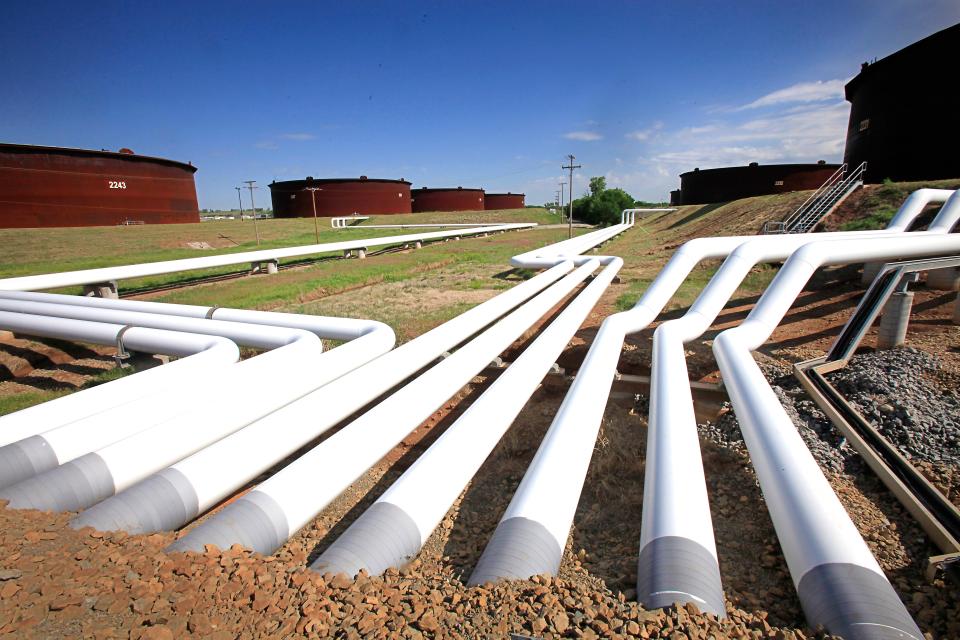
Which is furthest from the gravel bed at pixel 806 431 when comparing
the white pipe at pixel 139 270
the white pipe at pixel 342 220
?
the white pipe at pixel 342 220

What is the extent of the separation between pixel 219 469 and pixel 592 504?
3.85 meters

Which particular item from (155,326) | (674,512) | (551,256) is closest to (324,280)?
(551,256)

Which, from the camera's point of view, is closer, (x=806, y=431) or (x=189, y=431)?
(x=189, y=431)

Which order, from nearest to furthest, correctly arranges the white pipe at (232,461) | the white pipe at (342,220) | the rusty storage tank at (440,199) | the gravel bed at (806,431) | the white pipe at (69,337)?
the white pipe at (232,461) → the white pipe at (69,337) → the gravel bed at (806,431) → the white pipe at (342,220) → the rusty storage tank at (440,199)

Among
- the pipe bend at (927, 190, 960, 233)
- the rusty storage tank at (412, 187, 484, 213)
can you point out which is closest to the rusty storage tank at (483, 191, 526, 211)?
the rusty storage tank at (412, 187, 484, 213)

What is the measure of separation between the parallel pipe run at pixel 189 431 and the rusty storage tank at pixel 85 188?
41.9 meters

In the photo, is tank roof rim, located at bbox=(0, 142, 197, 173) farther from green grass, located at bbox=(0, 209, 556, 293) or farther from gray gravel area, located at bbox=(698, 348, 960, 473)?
gray gravel area, located at bbox=(698, 348, 960, 473)

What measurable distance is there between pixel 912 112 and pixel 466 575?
103 ft

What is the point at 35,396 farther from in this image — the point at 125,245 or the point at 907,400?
the point at 125,245

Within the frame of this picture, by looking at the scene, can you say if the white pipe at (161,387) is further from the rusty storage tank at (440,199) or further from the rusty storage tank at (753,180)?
the rusty storage tank at (440,199)

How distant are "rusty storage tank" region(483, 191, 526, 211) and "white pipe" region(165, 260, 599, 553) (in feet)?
279

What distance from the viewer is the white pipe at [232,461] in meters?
3.31

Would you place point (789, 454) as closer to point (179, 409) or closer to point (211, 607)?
point (211, 607)

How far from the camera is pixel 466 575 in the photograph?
12.9 ft
